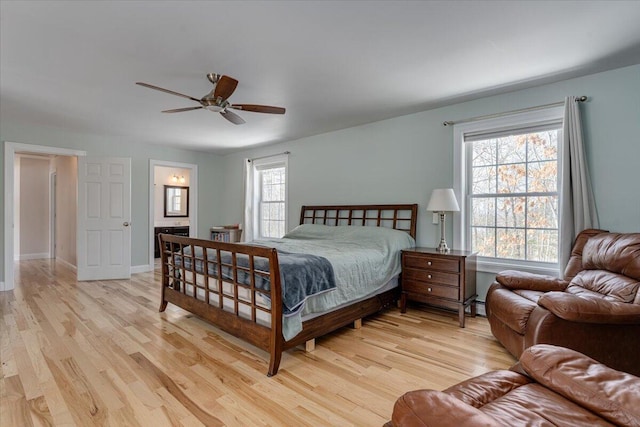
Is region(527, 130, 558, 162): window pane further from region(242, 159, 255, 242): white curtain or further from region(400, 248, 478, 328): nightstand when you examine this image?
region(242, 159, 255, 242): white curtain

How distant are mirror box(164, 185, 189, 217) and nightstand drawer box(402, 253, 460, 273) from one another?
257 inches

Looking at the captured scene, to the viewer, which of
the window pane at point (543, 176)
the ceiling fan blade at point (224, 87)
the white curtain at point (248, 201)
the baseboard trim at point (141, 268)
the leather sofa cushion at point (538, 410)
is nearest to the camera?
the leather sofa cushion at point (538, 410)

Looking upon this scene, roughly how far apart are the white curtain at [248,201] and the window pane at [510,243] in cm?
435

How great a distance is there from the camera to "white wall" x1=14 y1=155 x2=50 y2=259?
297 inches

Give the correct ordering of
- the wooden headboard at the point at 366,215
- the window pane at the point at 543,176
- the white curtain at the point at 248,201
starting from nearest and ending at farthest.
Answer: the window pane at the point at 543,176
the wooden headboard at the point at 366,215
the white curtain at the point at 248,201

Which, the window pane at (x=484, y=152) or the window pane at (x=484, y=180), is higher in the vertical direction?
the window pane at (x=484, y=152)

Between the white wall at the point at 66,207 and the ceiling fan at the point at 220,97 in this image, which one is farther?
the white wall at the point at 66,207

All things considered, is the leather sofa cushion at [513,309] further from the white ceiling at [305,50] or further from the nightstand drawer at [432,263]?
the white ceiling at [305,50]

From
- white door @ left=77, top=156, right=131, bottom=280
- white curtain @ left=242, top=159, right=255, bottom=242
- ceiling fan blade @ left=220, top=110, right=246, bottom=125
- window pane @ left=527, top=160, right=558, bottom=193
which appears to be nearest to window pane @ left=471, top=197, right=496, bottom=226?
window pane @ left=527, top=160, right=558, bottom=193

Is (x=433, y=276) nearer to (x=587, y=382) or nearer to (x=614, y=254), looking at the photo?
(x=614, y=254)

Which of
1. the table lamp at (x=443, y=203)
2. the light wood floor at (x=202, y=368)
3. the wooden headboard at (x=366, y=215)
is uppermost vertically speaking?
the table lamp at (x=443, y=203)

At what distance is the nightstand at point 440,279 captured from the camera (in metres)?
3.31

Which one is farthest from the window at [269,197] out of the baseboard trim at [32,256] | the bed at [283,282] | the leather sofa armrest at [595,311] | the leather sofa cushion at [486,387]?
the baseboard trim at [32,256]

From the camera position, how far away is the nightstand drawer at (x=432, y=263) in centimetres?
334
